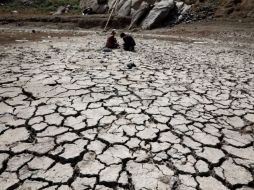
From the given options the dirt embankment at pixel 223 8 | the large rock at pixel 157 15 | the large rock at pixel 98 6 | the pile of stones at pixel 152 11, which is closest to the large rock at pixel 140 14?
the pile of stones at pixel 152 11

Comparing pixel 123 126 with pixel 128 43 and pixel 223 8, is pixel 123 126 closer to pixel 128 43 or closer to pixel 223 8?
pixel 128 43

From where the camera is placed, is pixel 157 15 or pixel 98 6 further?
pixel 98 6

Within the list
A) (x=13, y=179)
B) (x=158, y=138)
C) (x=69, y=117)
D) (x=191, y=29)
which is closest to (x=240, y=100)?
(x=158, y=138)

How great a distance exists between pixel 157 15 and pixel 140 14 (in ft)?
4.09

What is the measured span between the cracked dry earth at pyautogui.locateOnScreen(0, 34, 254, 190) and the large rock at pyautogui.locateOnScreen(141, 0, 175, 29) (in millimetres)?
10990

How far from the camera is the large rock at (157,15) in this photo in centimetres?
1695

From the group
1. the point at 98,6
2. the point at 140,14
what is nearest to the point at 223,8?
the point at 140,14

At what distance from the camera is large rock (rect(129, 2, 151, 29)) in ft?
57.3

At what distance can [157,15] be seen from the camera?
670 inches

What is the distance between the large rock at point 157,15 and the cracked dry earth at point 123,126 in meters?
11.0

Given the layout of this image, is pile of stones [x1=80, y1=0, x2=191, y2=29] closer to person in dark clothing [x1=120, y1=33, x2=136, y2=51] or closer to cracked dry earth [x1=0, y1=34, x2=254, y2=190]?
person in dark clothing [x1=120, y1=33, x2=136, y2=51]

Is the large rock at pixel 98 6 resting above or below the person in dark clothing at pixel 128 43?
above

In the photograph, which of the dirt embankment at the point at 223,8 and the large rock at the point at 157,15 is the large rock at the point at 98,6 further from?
the dirt embankment at the point at 223,8

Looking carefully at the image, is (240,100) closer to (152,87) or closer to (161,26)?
(152,87)
